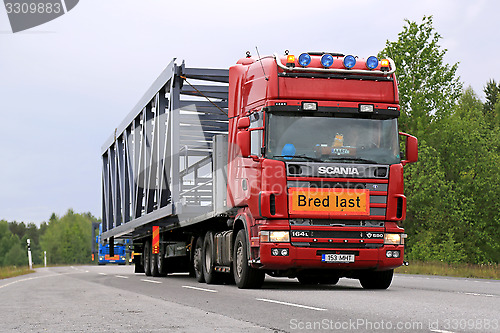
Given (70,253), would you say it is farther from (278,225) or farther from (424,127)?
(278,225)

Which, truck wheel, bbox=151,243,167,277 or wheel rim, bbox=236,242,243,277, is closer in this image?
wheel rim, bbox=236,242,243,277

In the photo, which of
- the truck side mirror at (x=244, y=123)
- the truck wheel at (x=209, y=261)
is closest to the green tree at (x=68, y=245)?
the truck wheel at (x=209, y=261)

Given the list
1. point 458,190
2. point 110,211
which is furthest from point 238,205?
point 458,190

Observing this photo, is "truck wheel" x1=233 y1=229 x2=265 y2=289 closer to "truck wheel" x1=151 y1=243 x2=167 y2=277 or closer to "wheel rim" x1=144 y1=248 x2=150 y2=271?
"truck wheel" x1=151 y1=243 x2=167 y2=277

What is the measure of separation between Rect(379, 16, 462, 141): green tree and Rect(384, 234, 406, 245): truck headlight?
29000mm

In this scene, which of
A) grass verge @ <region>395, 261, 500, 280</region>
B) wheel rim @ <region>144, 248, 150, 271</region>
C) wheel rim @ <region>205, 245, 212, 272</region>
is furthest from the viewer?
wheel rim @ <region>144, 248, 150, 271</region>

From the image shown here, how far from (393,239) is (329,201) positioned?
4.39 ft

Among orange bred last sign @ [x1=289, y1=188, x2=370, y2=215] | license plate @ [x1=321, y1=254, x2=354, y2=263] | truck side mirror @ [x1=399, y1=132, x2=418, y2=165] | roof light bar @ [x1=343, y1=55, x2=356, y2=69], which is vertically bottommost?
license plate @ [x1=321, y1=254, x2=354, y2=263]

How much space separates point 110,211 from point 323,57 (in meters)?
17.4

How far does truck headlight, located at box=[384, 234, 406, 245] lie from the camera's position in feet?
41.0

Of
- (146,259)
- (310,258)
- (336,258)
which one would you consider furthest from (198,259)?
(146,259)

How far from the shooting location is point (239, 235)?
13.6 meters

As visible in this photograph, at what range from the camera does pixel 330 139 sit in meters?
12.5

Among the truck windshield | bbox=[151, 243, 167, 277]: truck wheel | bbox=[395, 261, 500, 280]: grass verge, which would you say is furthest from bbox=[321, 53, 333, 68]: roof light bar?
bbox=[151, 243, 167, 277]: truck wheel
